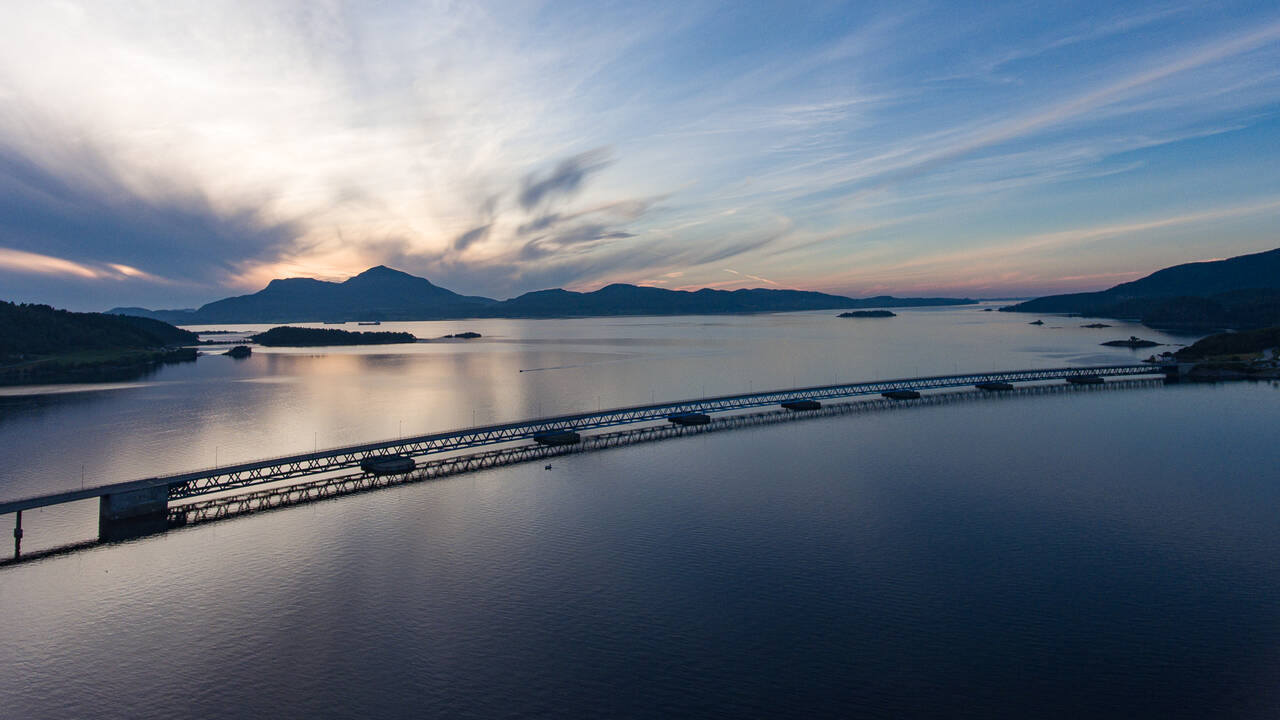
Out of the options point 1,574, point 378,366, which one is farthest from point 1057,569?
point 378,366

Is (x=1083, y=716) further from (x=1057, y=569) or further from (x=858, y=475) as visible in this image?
(x=858, y=475)

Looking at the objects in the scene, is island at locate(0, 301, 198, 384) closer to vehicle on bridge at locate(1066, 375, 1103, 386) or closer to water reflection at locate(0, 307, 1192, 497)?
water reflection at locate(0, 307, 1192, 497)

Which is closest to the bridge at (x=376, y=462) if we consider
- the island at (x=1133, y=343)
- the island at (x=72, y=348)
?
the island at (x=72, y=348)

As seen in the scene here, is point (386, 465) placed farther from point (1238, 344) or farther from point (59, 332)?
point (59, 332)

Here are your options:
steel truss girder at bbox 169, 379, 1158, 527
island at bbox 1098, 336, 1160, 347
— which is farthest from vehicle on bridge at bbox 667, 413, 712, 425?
island at bbox 1098, 336, 1160, 347

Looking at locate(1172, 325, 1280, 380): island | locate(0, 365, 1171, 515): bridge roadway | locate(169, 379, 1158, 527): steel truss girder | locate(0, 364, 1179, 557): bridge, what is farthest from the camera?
locate(1172, 325, 1280, 380): island

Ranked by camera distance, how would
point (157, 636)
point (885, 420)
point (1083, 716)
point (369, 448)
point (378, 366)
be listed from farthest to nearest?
point (378, 366), point (885, 420), point (369, 448), point (157, 636), point (1083, 716)
